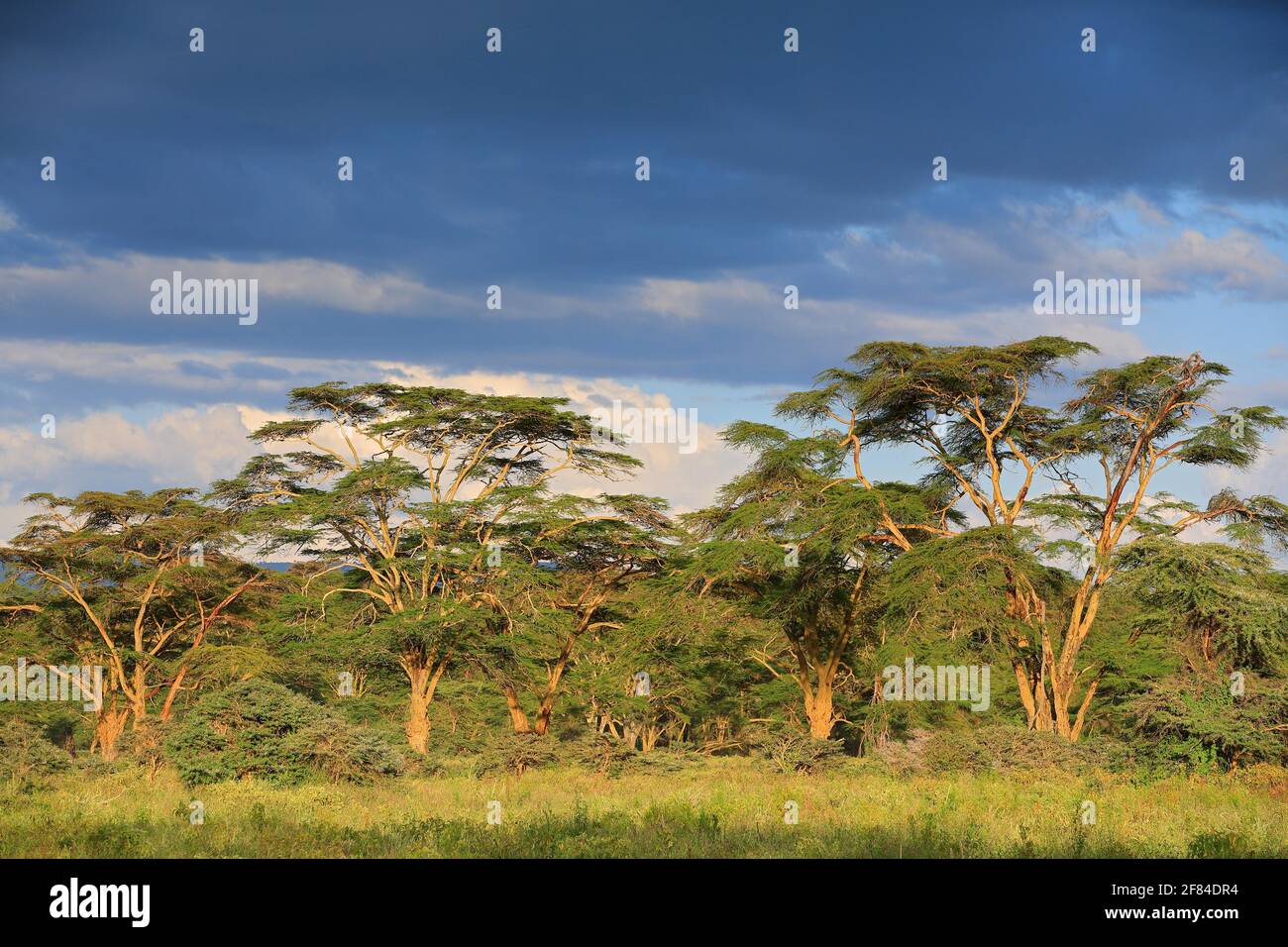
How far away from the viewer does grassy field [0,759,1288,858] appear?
12.8 metres

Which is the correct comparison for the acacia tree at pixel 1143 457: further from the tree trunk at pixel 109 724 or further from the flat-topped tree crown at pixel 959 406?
the tree trunk at pixel 109 724

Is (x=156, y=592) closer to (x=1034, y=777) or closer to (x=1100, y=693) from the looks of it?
(x=1034, y=777)

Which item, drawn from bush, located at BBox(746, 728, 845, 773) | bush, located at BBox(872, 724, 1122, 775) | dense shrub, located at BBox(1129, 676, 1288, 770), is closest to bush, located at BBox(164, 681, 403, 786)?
bush, located at BBox(746, 728, 845, 773)

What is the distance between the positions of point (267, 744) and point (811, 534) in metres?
14.3

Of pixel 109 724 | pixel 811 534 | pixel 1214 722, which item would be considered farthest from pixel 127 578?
pixel 1214 722

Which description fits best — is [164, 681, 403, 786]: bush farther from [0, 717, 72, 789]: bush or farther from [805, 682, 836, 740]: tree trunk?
[805, 682, 836, 740]: tree trunk

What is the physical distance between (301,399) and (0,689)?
1339cm

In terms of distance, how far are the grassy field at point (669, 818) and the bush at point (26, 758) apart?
0.69m

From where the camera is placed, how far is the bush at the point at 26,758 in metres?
22.1

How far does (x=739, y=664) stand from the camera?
136ft

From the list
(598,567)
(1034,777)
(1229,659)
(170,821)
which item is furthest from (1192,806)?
(598,567)

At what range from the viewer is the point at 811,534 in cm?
2958

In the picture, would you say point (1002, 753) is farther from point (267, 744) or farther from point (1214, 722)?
point (267, 744)

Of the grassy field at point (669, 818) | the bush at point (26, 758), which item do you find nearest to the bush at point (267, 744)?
the grassy field at point (669, 818)
